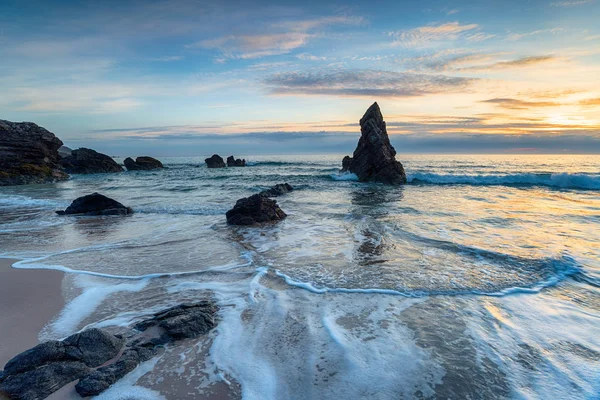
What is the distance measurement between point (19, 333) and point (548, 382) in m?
6.35

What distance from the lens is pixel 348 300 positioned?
556cm

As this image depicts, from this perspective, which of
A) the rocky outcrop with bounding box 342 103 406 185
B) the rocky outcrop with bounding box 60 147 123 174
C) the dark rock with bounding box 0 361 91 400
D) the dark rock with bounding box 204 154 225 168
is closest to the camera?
the dark rock with bounding box 0 361 91 400

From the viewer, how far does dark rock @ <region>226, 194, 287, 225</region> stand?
1220cm

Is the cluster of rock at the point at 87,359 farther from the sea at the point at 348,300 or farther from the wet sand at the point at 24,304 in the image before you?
the wet sand at the point at 24,304

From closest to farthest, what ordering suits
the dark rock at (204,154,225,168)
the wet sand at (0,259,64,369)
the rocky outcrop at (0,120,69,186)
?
the wet sand at (0,259,64,369), the rocky outcrop at (0,120,69,186), the dark rock at (204,154,225,168)

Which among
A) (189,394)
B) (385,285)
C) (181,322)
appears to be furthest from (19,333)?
(385,285)

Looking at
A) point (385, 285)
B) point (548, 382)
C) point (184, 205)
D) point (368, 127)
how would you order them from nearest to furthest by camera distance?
Result: point (548, 382)
point (385, 285)
point (184, 205)
point (368, 127)

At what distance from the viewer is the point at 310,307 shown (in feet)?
17.4

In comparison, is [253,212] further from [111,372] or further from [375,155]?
[375,155]

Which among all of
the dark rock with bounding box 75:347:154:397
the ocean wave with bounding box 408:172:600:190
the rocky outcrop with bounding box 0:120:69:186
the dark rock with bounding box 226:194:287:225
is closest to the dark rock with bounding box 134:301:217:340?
the dark rock with bounding box 75:347:154:397

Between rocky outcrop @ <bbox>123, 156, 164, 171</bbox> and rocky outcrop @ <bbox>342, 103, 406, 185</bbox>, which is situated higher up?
rocky outcrop @ <bbox>342, 103, 406, 185</bbox>

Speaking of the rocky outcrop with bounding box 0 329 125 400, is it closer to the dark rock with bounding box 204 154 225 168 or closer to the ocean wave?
the ocean wave

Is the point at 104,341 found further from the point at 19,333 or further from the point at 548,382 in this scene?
the point at 548,382

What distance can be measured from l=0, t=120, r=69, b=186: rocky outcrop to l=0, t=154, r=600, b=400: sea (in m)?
25.9
